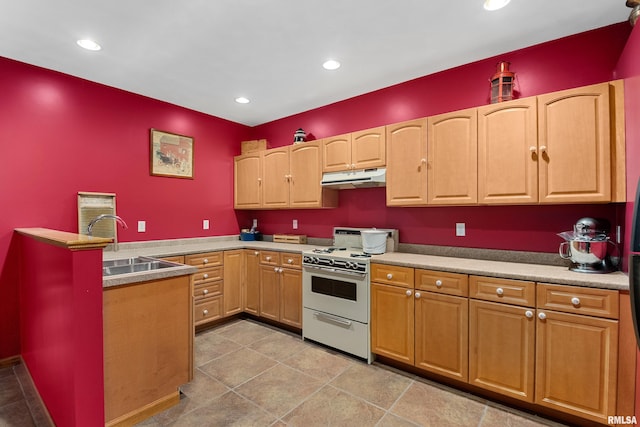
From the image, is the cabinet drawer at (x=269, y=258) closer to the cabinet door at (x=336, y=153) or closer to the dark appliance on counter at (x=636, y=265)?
the cabinet door at (x=336, y=153)

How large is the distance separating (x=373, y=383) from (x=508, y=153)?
203 cm

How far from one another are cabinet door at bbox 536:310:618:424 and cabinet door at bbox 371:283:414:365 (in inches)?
33.1

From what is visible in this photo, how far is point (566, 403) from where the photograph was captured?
1802 mm

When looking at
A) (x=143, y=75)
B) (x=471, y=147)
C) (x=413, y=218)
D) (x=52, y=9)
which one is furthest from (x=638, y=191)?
(x=143, y=75)

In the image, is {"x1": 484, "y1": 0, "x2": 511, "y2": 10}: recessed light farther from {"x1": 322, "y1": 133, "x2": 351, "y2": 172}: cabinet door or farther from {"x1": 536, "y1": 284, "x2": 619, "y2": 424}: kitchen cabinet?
{"x1": 536, "y1": 284, "x2": 619, "y2": 424}: kitchen cabinet

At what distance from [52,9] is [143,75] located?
932 millimetres

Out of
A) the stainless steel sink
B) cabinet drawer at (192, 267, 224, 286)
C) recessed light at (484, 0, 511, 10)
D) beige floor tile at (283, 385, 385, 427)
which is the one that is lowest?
beige floor tile at (283, 385, 385, 427)

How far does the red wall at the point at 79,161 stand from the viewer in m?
2.56

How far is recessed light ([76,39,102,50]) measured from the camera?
7.53 feet

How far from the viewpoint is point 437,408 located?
2027 millimetres

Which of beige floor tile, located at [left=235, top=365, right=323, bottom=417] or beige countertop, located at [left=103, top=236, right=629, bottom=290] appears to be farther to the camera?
beige floor tile, located at [left=235, top=365, right=323, bottom=417]

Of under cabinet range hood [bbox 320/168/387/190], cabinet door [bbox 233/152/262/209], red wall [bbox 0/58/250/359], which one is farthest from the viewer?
cabinet door [bbox 233/152/262/209]

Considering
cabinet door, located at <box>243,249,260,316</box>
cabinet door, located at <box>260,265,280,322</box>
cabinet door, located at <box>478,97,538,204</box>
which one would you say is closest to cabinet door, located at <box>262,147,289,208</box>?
cabinet door, located at <box>243,249,260,316</box>

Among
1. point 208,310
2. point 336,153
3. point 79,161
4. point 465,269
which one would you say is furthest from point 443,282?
point 79,161
